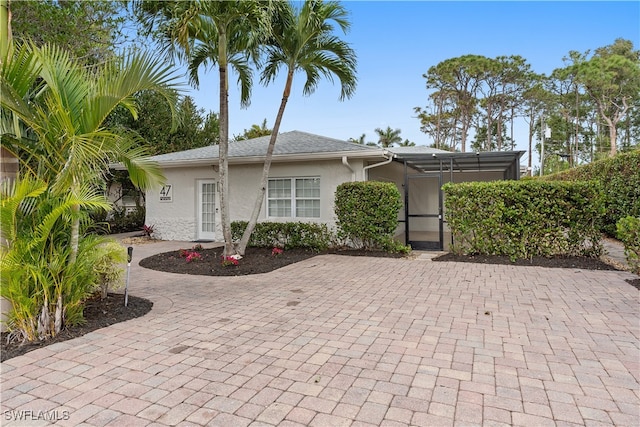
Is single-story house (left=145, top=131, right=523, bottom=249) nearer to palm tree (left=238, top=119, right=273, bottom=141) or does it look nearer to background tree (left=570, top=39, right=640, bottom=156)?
palm tree (left=238, top=119, right=273, bottom=141)

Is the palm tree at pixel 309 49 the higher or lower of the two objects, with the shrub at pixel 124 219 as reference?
higher

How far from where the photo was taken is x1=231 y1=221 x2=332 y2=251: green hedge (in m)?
10.1

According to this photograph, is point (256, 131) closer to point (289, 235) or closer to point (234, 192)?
point (234, 192)

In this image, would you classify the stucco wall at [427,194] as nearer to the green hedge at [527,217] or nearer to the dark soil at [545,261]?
the green hedge at [527,217]

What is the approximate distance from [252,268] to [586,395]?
607 centimetres

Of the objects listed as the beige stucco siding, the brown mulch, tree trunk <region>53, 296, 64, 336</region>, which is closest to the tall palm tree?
tree trunk <region>53, 296, 64, 336</region>

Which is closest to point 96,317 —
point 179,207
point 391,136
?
point 179,207

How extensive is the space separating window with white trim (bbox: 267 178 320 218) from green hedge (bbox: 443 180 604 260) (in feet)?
12.8

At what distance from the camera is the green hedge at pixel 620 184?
9.88 metres

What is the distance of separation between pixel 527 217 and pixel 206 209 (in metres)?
9.55

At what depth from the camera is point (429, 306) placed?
16.2 feet

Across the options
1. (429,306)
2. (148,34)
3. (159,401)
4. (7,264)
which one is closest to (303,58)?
(148,34)

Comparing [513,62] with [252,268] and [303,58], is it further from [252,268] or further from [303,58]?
[252,268]

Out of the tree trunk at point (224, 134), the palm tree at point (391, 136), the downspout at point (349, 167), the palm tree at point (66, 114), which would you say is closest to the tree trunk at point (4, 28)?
the palm tree at point (66, 114)
